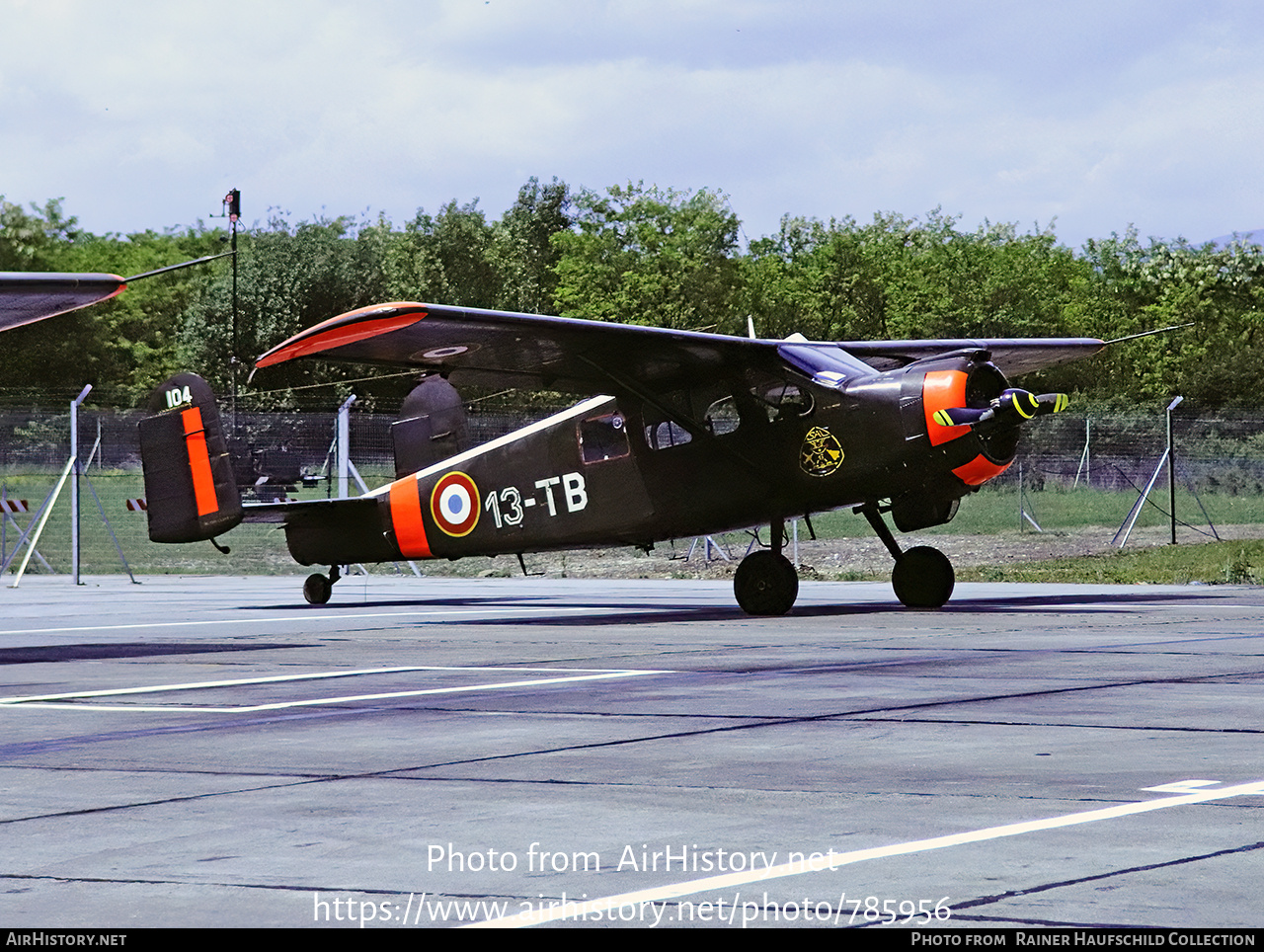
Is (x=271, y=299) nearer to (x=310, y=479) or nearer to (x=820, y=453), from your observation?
(x=310, y=479)

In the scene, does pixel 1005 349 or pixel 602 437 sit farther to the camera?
pixel 1005 349

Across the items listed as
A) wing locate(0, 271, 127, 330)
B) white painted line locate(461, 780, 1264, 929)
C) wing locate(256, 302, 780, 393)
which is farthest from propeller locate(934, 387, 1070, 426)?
white painted line locate(461, 780, 1264, 929)

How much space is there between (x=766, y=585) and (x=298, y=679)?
304 inches

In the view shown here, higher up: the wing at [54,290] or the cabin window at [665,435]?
the wing at [54,290]

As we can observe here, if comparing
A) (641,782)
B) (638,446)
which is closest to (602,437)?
(638,446)

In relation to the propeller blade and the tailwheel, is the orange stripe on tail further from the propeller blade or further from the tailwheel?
the propeller blade

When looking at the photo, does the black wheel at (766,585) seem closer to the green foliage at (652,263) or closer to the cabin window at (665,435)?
the cabin window at (665,435)

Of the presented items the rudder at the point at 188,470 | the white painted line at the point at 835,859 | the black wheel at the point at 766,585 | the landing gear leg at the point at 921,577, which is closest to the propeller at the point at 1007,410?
the landing gear leg at the point at 921,577

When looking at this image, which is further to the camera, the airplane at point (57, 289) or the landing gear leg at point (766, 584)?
the landing gear leg at point (766, 584)

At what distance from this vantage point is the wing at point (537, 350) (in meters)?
15.4

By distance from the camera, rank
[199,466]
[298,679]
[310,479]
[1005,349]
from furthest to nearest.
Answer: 1. [310,479]
2. [1005,349]
3. [199,466]
4. [298,679]

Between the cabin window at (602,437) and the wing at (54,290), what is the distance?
28.0 ft

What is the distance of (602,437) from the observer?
1877 centimetres

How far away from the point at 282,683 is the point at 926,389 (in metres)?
7.92
